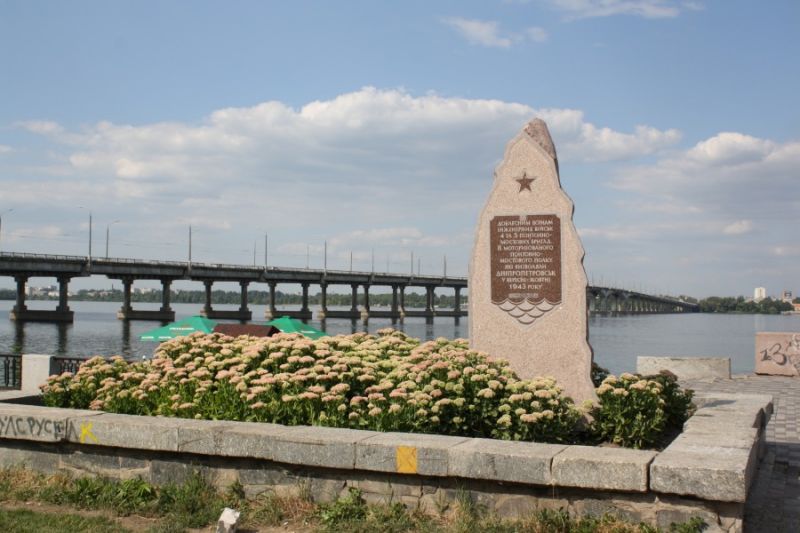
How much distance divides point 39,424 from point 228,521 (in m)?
2.99

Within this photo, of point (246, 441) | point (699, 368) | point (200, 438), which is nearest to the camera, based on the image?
point (246, 441)

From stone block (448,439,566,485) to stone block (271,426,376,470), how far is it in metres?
0.92

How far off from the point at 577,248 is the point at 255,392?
4.34 metres

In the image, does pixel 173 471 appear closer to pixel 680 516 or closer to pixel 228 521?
pixel 228 521

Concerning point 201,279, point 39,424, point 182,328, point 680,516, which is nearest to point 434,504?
point 680,516

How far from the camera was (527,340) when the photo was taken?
983 centimetres

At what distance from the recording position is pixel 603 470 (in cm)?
595

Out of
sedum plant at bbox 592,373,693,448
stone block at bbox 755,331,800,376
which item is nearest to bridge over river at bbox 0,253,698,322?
stone block at bbox 755,331,800,376

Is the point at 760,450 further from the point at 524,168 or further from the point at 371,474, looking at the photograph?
the point at 371,474

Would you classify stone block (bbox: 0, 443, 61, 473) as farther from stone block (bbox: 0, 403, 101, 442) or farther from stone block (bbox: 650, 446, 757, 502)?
stone block (bbox: 650, 446, 757, 502)

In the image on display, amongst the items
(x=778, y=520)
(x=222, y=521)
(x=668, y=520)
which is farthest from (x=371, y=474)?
(x=778, y=520)

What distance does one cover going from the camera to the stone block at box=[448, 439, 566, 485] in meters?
6.13

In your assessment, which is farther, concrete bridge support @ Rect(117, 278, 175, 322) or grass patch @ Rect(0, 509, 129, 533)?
concrete bridge support @ Rect(117, 278, 175, 322)

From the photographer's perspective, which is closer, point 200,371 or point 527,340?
point 200,371
